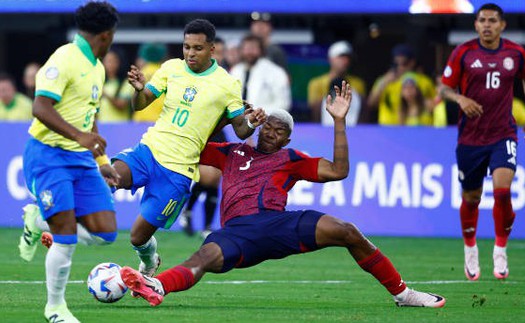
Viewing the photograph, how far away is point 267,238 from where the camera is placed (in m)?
10.2

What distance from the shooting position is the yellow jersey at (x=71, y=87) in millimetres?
8984

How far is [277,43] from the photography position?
72.9 feet

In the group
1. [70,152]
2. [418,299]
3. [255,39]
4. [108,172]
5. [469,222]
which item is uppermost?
[255,39]

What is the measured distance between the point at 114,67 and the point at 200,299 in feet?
30.5

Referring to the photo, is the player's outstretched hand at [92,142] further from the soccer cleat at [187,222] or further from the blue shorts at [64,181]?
the soccer cleat at [187,222]

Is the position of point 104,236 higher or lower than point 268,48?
lower

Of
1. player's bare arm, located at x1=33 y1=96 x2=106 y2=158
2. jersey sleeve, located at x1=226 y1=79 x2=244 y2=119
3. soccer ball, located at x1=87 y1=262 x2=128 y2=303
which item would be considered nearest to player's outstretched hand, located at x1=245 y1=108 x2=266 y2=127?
jersey sleeve, located at x1=226 y1=79 x2=244 y2=119

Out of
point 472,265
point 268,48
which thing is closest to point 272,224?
point 472,265

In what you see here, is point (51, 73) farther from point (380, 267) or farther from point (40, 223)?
point (380, 267)

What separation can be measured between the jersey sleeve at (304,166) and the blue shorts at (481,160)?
3.35m

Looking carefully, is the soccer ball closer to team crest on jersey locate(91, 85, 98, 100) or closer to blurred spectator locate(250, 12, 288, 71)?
team crest on jersey locate(91, 85, 98, 100)

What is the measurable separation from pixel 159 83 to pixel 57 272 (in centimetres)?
282

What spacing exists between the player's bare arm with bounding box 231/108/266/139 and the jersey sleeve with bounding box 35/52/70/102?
86.0 inches

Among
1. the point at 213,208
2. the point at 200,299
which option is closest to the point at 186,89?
the point at 200,299
